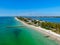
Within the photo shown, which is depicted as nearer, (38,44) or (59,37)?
(38,44)

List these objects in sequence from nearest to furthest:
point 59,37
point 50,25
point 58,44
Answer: point 58,44 < point 59,37 < point 50,25

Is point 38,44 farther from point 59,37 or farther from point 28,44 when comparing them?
point 59,37

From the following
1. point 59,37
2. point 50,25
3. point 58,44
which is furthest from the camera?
point 50,25

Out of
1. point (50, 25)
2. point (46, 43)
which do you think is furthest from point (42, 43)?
point (50, 25)

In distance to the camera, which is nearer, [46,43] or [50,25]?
[46,43]

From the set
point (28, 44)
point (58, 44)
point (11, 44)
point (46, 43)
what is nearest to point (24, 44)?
point (28, 44)

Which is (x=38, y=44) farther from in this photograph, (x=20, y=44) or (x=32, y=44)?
(x=20, y=44)

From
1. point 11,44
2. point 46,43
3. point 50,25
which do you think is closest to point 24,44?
point 11,44
